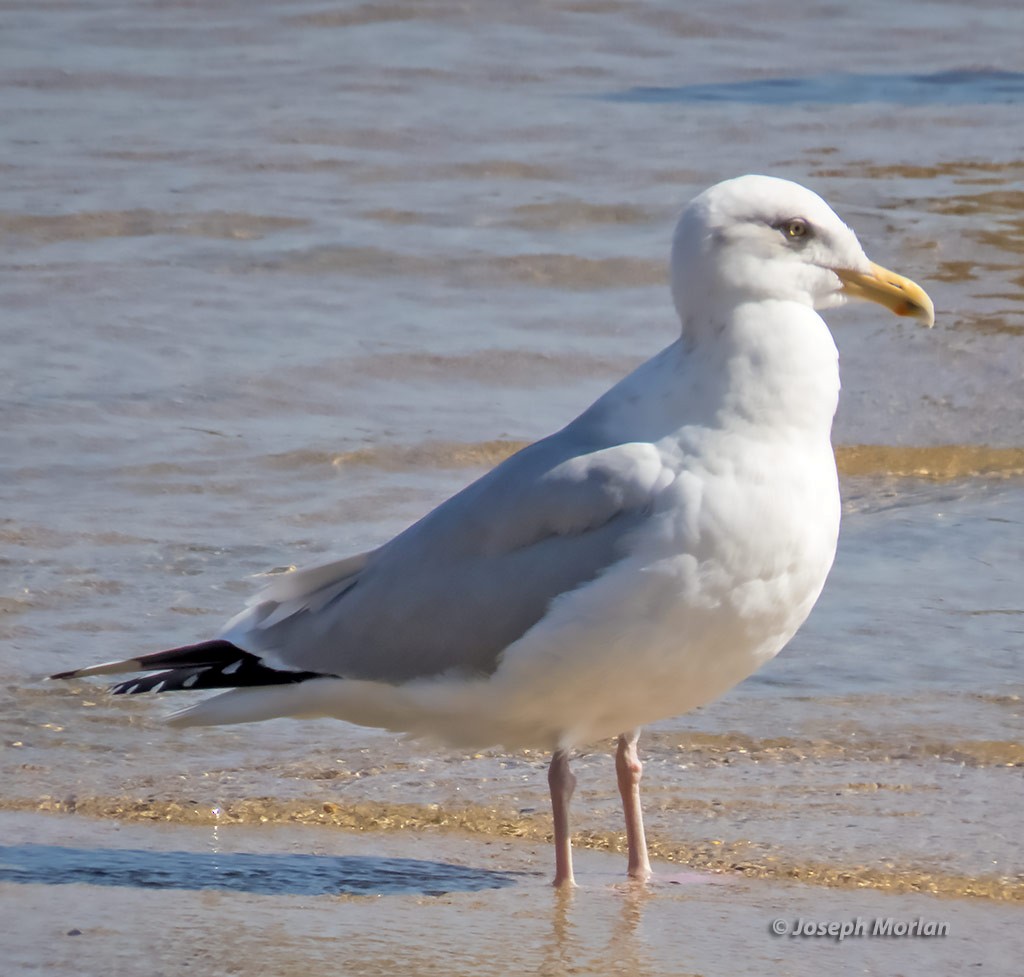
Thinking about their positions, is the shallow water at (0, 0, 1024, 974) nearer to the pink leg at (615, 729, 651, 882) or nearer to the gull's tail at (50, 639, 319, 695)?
the pink leg at (615, 729, 651, 882)

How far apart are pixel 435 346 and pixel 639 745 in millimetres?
4139

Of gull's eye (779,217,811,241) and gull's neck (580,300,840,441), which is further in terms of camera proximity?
gull's eye (779,217,811,241)

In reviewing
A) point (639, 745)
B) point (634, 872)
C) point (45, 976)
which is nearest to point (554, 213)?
point (639, 745)

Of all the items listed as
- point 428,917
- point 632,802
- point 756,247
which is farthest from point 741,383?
point 428,917

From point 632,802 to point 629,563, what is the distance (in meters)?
0.61

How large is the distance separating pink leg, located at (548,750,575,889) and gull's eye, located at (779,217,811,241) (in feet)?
3.76

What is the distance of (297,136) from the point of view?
41.5 feet

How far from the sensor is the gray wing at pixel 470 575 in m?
3.87

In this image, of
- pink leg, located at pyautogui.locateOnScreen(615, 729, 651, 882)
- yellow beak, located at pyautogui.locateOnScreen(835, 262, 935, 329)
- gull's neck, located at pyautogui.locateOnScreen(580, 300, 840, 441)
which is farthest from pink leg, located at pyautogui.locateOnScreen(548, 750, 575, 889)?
yellow beak, located at pyautogui.locateOnScreen(835, 262, 935, 329)

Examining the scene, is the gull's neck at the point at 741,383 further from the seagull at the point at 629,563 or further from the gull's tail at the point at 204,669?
the gull's tail at the point at 204,669

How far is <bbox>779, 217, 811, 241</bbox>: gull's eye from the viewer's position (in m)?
4.02

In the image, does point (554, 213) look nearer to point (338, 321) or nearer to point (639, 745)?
point (338, 321)

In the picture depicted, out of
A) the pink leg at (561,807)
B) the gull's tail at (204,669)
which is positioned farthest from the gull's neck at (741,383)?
the gull's tail at (204,669)

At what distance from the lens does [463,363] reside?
A: 847 centimetres
